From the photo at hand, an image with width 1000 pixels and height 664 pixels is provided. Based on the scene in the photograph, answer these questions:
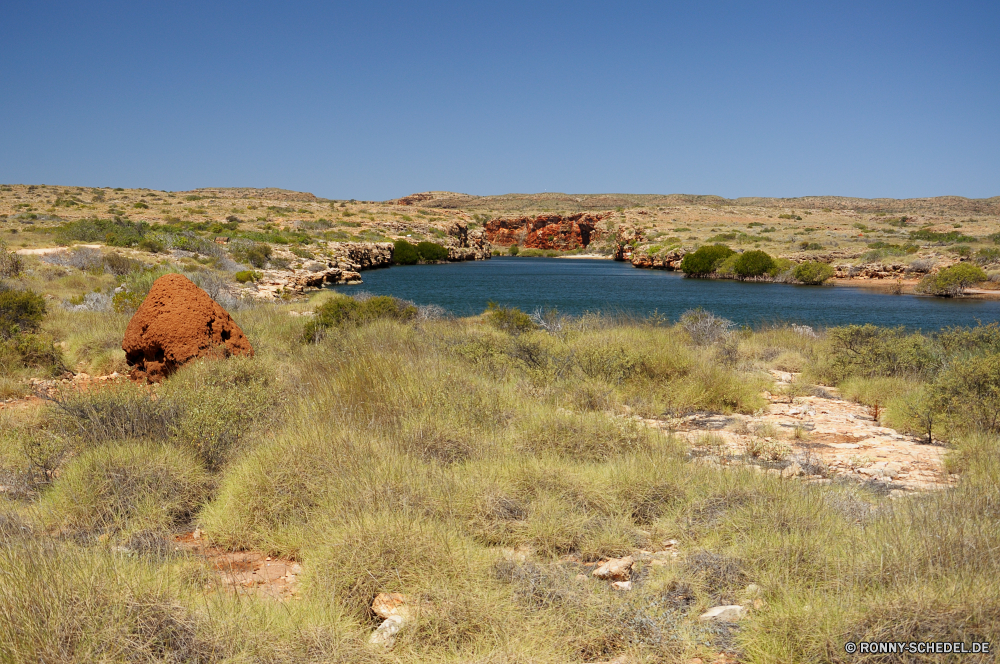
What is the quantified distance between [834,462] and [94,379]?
10.4 metres

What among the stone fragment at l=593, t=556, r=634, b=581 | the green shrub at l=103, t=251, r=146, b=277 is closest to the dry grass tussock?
the stone fragment at l=593, t=556, r=634, b=581

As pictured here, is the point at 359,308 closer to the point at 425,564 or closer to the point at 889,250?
the point at 425,564

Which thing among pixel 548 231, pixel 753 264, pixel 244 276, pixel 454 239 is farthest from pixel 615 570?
pixel 548 231

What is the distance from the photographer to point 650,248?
60.7 m

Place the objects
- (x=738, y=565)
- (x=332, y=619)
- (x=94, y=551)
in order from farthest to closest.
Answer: (x=738, y=565)
(x=94, y=551)
(x=332, y=619)

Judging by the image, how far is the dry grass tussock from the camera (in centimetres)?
272

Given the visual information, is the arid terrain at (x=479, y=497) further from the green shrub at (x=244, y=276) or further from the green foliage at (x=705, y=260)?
the green foliage at (x=705, y=260)

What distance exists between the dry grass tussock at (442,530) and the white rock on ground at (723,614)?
6cm

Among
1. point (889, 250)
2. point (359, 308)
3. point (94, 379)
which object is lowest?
point (94, 379)

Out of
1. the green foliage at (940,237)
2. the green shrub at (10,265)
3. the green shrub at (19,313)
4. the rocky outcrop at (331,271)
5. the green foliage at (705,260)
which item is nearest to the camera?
the green shrub at (19,313)

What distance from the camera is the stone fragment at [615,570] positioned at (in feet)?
11.8

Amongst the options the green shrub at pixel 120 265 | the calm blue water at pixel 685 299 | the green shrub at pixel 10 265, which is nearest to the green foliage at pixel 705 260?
the calm blue water at pixel 685 299

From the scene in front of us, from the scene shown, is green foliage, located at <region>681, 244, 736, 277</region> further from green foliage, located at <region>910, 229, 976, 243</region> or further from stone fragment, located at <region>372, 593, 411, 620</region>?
stone fragment, located at <region>372, 593, 411, 620</region>

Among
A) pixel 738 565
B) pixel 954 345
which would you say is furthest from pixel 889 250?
pixel 738 565
